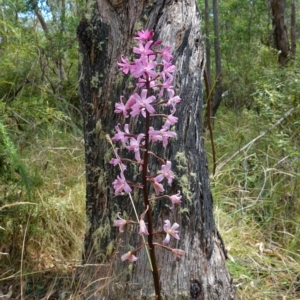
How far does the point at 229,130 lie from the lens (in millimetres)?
5484

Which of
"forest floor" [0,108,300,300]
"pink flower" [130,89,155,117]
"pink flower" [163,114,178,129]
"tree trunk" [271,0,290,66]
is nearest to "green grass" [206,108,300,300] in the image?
"forest floor" [0,108,300,300]

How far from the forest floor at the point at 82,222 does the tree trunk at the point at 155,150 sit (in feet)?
0.68

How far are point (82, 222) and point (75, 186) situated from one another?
0.53 m

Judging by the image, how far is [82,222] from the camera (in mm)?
3123

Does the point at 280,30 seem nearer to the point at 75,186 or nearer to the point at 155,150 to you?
the point at 75,186

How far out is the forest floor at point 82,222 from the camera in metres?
2.37

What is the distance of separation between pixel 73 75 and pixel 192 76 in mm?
5688

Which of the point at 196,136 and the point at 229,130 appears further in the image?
the point at 229,130

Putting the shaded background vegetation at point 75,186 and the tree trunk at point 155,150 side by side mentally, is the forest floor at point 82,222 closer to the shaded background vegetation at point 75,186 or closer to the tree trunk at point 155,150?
the shaded background vegetation at point 75,186

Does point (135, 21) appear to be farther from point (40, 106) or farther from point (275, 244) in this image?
point (275, 244)

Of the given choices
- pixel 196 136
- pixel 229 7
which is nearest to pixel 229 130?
pixel 196 136

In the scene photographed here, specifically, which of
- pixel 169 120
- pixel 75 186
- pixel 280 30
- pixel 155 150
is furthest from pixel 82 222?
pixel 280 30

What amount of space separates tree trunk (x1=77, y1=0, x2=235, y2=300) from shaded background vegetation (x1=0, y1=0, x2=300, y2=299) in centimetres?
19

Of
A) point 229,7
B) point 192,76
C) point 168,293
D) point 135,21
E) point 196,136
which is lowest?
point 168,293
